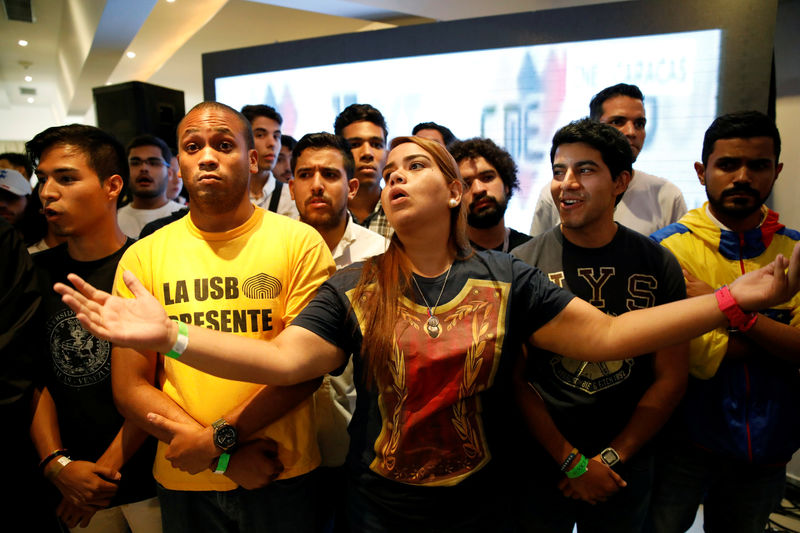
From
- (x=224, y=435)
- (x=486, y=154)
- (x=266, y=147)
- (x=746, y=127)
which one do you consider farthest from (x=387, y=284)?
(x=266, y=147)

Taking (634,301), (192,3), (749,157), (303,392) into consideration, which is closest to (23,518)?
(303,392)

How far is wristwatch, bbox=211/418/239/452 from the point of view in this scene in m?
1.43

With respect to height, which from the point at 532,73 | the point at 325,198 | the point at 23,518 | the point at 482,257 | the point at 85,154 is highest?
the point at 532,73

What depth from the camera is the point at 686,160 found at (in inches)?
161

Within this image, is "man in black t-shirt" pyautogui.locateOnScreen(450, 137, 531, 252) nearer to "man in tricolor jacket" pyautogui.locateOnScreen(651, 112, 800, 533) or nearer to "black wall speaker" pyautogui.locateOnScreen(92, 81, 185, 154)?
"man in tricolor jacket" pyautogui.locateOnScreen(651, 112, 800, 533)

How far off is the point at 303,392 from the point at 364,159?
5.83ft

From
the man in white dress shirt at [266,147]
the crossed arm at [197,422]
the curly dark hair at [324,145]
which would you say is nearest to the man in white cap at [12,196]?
the man in white dress shirt at [266,147]

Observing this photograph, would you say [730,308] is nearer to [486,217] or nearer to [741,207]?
[741,207]

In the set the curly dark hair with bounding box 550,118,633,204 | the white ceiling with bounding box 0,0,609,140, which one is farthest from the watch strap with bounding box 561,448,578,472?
the white ceiling with bounding box 0,0,609,140

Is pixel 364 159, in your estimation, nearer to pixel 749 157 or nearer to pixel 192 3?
pixel 749 157

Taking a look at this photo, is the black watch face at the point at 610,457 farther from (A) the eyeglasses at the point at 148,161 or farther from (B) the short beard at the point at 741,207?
(A) the eyeglasses at the point at 148,161

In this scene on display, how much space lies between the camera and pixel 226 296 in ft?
5.05

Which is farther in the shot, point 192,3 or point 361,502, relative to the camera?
point 192,3

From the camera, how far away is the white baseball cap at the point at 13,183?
2820 millimetres
